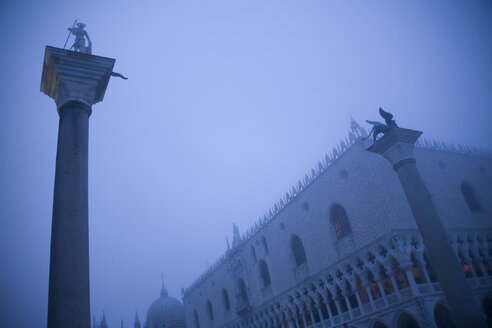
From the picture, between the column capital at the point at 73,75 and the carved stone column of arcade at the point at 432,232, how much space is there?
5.80m

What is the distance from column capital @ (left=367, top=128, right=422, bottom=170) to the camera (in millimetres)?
7523

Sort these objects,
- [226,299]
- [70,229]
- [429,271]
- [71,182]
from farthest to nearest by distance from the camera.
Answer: [226,299], [429,271], [71,182], [70,229]

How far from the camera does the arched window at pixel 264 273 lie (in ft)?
83.8

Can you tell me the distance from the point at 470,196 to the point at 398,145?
57.5ft

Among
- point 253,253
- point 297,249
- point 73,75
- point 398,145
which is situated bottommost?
point 398,145

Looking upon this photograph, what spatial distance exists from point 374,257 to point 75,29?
16.0m

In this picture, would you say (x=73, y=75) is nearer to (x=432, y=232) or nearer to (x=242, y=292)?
(x=432, y=232)

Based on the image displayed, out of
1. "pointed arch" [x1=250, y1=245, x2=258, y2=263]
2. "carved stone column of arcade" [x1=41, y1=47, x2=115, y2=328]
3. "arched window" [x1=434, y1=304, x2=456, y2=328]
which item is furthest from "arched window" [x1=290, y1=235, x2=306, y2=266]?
"carved stone column of arcade" [x1=41, y1=47, x2=115, y2=328]

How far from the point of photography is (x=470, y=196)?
21406 mm

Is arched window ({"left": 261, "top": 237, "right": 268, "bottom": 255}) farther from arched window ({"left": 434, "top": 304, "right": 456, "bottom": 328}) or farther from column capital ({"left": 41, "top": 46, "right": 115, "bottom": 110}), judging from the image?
column capital ({"left": 41, "top": 46, "right": 115, "bottom": 110})

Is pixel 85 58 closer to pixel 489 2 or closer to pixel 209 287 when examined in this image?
pixel 489 2

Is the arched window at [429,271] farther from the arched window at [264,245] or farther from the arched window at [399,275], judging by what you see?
the arched window at [264,245]

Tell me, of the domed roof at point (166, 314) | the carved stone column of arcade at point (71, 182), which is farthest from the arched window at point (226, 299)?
the carved stone column of arcade at point (71, 182)

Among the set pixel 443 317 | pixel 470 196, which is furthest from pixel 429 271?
pixel 470 196
